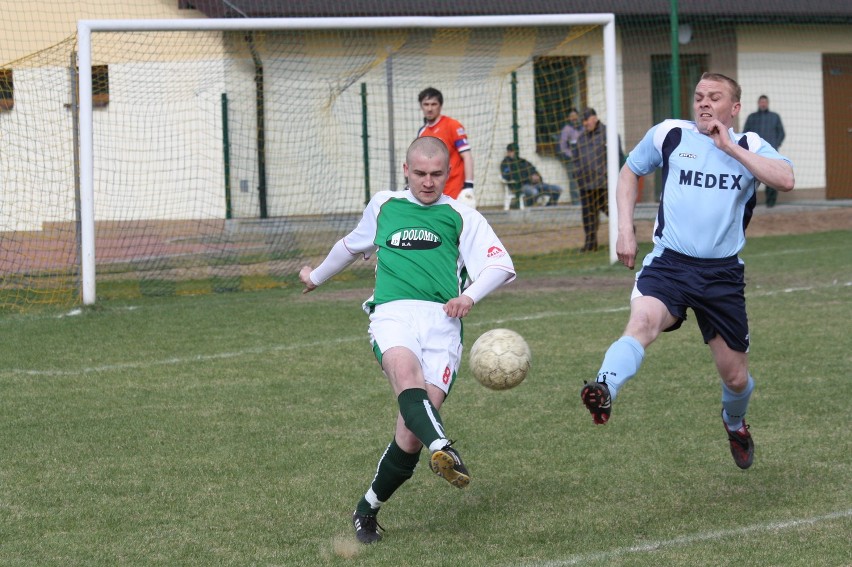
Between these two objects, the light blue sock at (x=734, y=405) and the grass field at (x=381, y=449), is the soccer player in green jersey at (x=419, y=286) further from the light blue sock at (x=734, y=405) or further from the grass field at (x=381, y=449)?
the light blue sock at (x=734, y=405)

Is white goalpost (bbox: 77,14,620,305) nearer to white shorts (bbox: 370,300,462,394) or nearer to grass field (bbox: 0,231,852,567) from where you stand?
grass field (bbox: 0,231,852,567)

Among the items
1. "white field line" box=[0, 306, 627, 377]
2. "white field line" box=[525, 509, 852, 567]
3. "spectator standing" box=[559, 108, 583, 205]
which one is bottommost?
"white field line" box=[525, 509, 852, 567]

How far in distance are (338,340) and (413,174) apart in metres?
4.87

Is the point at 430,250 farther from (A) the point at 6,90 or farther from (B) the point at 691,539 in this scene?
(A) the point at 6,90

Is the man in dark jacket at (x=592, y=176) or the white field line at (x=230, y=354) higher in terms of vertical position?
the man in dark jacket at (x=592, y=176)

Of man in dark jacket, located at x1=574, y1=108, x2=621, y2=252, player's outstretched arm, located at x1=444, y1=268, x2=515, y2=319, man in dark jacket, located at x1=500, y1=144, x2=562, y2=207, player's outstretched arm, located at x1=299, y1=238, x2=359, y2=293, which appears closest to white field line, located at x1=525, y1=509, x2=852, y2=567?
player's outstretched arm, located at x1=444, y1=268, x2=515, y2=319

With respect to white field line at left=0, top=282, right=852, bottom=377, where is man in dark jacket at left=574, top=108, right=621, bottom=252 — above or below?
above

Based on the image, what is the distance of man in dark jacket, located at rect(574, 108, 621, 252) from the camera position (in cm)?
1608

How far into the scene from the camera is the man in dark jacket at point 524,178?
19.5m

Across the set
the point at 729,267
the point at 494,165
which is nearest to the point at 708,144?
the point at 729,267

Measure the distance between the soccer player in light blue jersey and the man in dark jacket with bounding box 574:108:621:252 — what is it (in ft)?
34.5

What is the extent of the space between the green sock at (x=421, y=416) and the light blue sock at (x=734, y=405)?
1.72 metres

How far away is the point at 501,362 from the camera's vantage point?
505 centimetres

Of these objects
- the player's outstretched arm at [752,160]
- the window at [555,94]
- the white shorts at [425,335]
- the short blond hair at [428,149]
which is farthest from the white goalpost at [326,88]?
the player's outstretched arm at [752,160]
